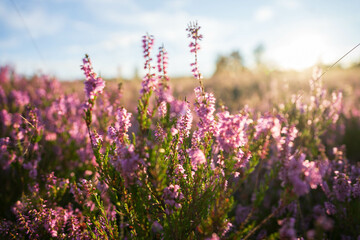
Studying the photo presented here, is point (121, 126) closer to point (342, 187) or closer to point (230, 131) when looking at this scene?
point (230, 131)

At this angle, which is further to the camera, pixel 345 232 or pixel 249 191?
pixel 249 191

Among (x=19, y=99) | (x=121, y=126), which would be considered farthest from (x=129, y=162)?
(x=19, y=99)

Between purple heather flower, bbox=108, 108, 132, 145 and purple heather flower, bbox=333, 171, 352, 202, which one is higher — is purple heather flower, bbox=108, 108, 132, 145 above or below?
above

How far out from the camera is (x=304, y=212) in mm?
4020

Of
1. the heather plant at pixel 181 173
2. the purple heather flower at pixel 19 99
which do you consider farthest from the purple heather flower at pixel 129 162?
the purple heather flower at pixel 19 99

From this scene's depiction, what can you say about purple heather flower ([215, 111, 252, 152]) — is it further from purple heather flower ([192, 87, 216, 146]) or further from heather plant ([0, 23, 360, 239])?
purple heather flower ([192, 87, 216, 146])

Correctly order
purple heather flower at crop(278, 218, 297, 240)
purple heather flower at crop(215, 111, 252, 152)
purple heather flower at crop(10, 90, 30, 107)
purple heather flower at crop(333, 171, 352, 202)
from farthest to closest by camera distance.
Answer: purple heather flower at crop(10, 90, 30, 107)
purple heather flower at crop(333, 171, 352, 202)
purple heather flower at crop(215, 111, 252, 152)
purple heather flower at crop(278, 218, 297, 240)

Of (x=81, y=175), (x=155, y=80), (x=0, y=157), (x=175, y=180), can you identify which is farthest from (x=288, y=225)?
(x=0, y=157)

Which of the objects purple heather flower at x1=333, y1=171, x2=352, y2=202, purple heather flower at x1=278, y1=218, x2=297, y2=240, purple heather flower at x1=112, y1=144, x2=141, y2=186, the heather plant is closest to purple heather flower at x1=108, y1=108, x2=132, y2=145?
the heather plant

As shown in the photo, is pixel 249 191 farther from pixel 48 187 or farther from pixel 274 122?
pixel 48 187

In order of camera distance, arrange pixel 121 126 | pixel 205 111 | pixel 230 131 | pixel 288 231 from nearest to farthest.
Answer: pixel 288 231 → pixel 230 131 → pixel 205 111 → pixel 121 126

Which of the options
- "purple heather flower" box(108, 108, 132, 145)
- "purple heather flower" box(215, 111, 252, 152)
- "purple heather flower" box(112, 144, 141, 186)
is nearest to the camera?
"purple heather flower" box(112, 144, 141, 186)

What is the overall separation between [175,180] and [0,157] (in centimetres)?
397

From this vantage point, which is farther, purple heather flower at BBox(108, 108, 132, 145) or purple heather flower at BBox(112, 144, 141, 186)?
purple heather flower at BBox(108, 108, 132, 145)
